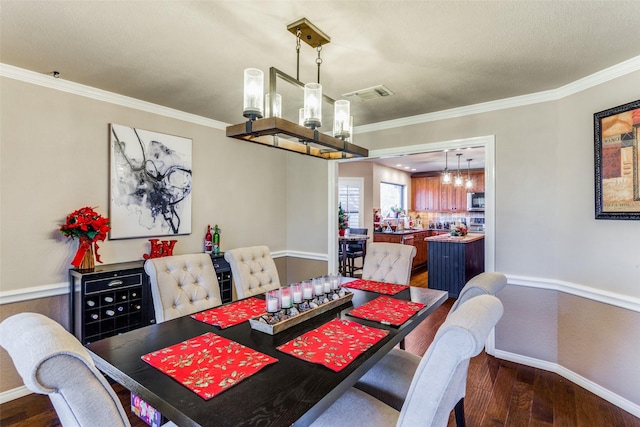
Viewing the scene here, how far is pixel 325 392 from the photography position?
1129mm

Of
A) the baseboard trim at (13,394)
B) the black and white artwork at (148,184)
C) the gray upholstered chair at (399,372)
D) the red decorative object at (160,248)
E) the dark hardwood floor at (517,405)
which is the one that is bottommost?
the dark hardwood floor at (517,405)

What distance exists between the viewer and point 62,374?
83 cm

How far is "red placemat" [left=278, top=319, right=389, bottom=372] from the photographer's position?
136 cm

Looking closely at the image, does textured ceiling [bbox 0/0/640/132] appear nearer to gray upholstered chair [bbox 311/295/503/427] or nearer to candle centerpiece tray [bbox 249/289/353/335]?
gray upholstered chair [bbox 311/295/503/427]

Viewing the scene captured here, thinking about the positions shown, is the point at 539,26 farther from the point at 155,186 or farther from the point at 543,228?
the point at 155,186

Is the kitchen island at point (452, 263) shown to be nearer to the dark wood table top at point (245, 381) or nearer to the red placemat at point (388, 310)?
the red placemat at point (388, 310)

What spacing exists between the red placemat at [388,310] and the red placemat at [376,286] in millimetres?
214

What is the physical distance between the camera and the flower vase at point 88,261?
2.67 metres

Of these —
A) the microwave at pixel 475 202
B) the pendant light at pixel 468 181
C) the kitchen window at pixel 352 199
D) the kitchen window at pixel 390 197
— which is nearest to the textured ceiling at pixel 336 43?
the kitchen window at pixel 352 199

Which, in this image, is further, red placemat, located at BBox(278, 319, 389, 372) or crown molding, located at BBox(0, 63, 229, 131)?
crown molding, located at BBox(0, 63, 229, 131)

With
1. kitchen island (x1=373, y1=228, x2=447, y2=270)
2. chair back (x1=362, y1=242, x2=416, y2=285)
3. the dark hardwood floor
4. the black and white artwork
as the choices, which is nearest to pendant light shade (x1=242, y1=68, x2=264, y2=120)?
chair back (x1=362, y1=242, x2=416, y2=285)

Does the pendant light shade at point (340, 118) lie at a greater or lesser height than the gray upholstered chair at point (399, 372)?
greater

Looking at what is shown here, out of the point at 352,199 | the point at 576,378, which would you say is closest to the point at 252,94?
the point at 576,378

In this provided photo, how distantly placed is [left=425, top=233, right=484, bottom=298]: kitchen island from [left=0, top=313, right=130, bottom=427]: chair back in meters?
5.15
